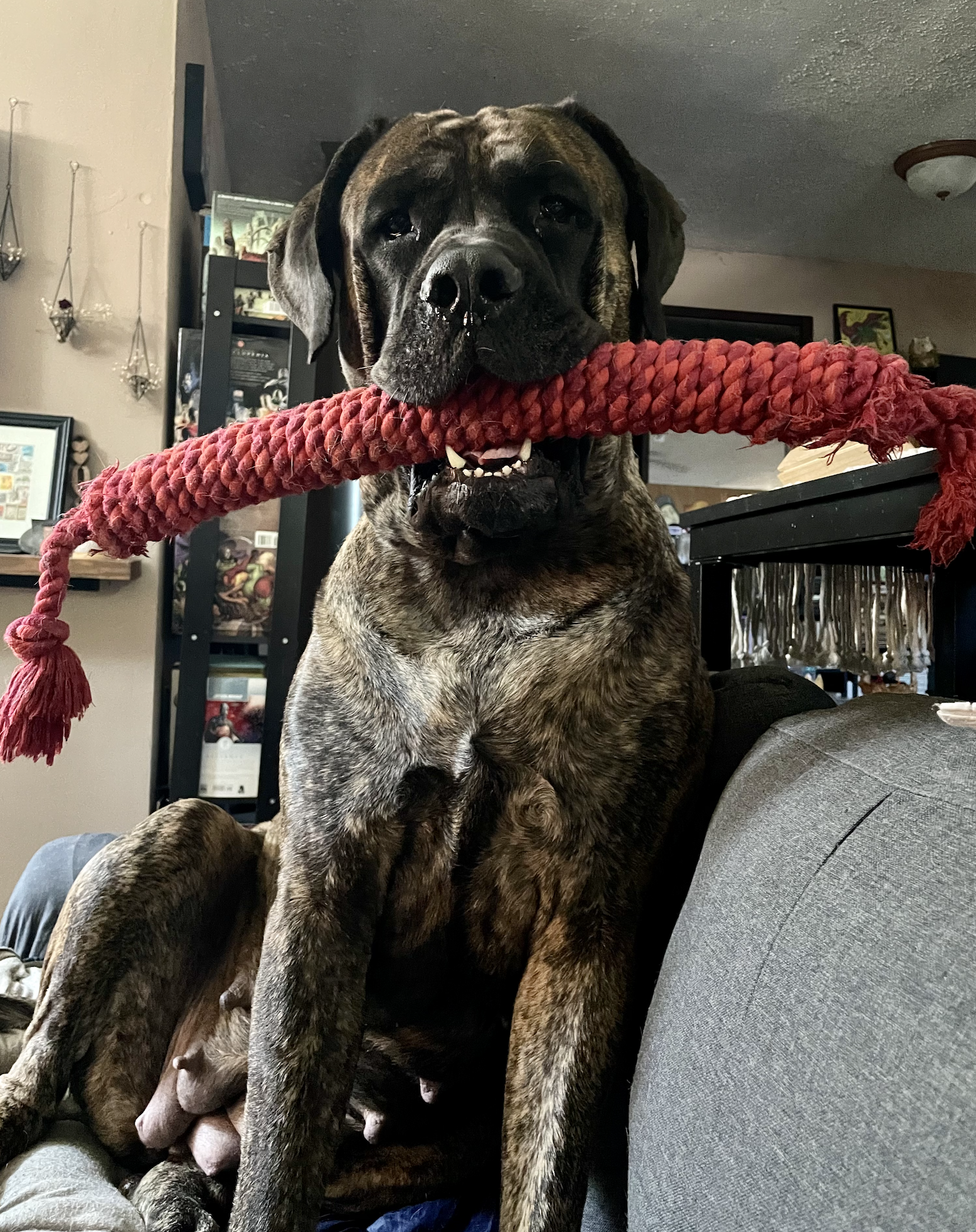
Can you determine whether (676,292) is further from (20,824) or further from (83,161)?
(20,824)

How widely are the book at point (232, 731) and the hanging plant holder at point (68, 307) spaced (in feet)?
3.36

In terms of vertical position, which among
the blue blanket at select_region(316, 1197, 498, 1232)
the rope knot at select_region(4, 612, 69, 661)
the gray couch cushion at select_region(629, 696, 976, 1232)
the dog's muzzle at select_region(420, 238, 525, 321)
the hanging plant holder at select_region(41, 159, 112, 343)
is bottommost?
the blue blanket at select_region(316, 1197, 498, 1232)

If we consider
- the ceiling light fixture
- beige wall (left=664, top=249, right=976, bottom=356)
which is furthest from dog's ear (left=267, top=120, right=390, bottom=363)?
beige wall (left=664, top=249, right=976, bottom=356)

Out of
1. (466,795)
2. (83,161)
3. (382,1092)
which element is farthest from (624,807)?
(83,161)

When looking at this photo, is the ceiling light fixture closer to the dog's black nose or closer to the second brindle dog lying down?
the second brindle dog lying down

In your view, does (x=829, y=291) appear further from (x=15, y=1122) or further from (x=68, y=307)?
(x=15, y=1122)

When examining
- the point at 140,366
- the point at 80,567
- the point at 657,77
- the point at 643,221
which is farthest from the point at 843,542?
the point at 657,77

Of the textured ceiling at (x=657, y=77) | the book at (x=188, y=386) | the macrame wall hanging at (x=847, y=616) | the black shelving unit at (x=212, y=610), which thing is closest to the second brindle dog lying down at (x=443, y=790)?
the macrame wall hanging at (x=847, y=616)

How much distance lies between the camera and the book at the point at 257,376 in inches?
103

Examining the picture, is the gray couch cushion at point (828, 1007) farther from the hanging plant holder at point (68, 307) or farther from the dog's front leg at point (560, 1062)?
the hanging plant holder at point (68, 307)

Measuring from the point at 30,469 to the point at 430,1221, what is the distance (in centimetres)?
217

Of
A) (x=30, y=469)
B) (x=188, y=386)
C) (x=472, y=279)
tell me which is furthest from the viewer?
(x=188, y=386)

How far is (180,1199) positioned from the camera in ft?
3.34

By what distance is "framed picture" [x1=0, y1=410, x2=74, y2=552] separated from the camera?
245 centimetres
